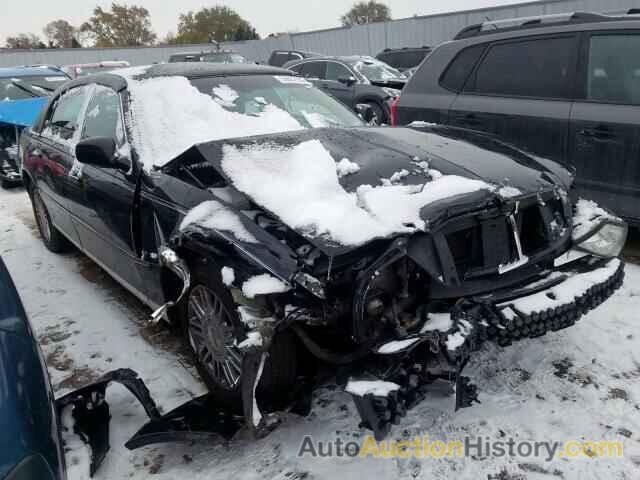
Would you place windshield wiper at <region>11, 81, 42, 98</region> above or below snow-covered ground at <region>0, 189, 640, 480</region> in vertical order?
above

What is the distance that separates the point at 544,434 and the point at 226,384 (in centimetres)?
141

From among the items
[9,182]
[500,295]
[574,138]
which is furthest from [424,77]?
[9,182]

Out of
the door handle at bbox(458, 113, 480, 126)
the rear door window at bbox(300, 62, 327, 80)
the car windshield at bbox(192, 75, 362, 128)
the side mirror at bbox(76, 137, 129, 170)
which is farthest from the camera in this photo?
the rear door window at bbox(300, 62, 327, 80)

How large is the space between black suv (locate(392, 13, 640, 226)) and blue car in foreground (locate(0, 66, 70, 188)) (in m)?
5.19

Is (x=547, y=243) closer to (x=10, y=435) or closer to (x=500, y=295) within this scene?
(x=500, y=295)

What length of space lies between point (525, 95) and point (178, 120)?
2.91 m

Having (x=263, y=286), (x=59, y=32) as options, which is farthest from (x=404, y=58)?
(x=59, y=32)

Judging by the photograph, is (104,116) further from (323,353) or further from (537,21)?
(537,21)

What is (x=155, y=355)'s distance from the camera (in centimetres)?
306

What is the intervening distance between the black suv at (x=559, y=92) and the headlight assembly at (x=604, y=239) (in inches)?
38.8

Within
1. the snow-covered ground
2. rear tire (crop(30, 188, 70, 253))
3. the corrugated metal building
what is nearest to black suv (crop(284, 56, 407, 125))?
rear tire (crop(30, 188, 70, 253))

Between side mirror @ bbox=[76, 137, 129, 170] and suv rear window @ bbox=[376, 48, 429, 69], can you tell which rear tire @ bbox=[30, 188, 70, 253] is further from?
suv rear window @ bbox=[376, 48, 429, 69]

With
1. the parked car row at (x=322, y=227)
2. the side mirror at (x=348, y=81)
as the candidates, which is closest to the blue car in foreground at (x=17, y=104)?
the parked car row at (x=322, y=227)

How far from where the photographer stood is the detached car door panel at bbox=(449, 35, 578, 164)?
411cm
